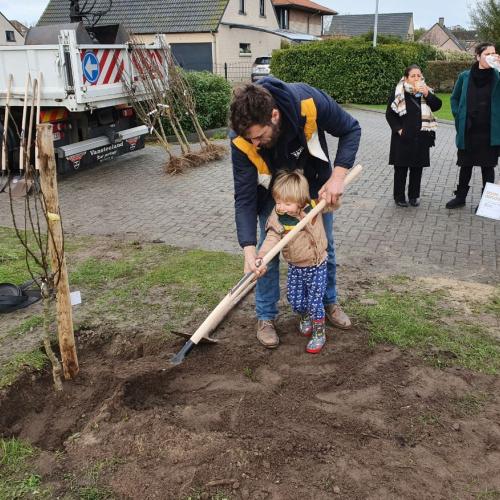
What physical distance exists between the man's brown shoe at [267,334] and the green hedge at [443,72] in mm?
23752

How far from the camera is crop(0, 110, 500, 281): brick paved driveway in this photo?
5.29 m

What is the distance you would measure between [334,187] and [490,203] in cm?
295

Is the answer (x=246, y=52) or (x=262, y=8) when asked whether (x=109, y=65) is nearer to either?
(x=246, y=52)

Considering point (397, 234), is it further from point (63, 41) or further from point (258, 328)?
point (63, 41)

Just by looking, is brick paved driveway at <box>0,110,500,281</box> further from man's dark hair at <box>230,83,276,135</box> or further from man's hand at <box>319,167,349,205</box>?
man's dark hair at <box>230,83,276,135</box>

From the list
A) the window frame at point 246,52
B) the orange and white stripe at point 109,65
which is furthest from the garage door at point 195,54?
the orange and white stripe at point 109,65

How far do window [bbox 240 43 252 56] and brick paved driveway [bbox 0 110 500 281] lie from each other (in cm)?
2540

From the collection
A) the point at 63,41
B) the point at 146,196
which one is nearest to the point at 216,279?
the point at 146,196

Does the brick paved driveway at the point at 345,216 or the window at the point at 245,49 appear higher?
the window at the point at 245,49

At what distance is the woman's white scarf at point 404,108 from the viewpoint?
6.40 metres

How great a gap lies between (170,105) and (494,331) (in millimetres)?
7420

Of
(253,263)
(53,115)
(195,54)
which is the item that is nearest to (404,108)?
(253,263)

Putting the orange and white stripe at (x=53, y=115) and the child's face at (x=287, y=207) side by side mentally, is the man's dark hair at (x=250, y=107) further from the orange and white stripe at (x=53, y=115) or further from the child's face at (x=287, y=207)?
the orange and white stripe at (x=53, y=115)

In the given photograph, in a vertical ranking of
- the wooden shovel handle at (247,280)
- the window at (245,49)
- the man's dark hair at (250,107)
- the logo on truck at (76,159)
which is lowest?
the logo on truck at (76,159)
